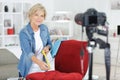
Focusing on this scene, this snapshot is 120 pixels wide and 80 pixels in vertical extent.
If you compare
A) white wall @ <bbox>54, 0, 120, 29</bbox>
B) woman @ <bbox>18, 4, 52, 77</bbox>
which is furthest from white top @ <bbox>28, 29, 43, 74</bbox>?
white wall @ <bbox>54, 0, 120, 29</bbox>

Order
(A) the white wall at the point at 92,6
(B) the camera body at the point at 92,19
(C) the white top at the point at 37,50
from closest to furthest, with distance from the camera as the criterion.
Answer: (B) the camera body at the point at 92,19
(C) the white top at the point at 37,50
(A) the white wall at the point at 92,6

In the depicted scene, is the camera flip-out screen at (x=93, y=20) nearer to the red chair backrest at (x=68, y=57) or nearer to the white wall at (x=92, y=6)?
the red chair backrest at (x=68, y=57)

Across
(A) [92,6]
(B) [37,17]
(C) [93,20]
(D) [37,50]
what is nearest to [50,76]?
(D) [37,50]

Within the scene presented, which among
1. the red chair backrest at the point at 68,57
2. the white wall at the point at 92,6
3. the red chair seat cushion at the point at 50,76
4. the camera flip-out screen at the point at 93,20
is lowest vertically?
the red chair seat cushion at the point at 50,76

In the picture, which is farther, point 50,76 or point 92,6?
point 92,6

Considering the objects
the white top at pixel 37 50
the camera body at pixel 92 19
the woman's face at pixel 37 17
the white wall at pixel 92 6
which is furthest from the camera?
the white wall at pixel 92 6

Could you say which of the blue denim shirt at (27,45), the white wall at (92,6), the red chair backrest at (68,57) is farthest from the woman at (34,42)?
the white wall at (92,6)

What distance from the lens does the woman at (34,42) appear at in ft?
7.44

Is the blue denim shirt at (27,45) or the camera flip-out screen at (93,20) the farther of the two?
the blue denim shirt at (27,45)

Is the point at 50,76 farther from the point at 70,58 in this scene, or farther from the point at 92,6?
the point at 92,6

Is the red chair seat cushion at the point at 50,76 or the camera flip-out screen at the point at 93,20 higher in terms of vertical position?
the camera flip-out screen at the point at 93,20

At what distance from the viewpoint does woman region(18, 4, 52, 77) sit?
2.27 metres

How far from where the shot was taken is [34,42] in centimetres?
238

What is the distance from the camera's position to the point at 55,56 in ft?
9.14
